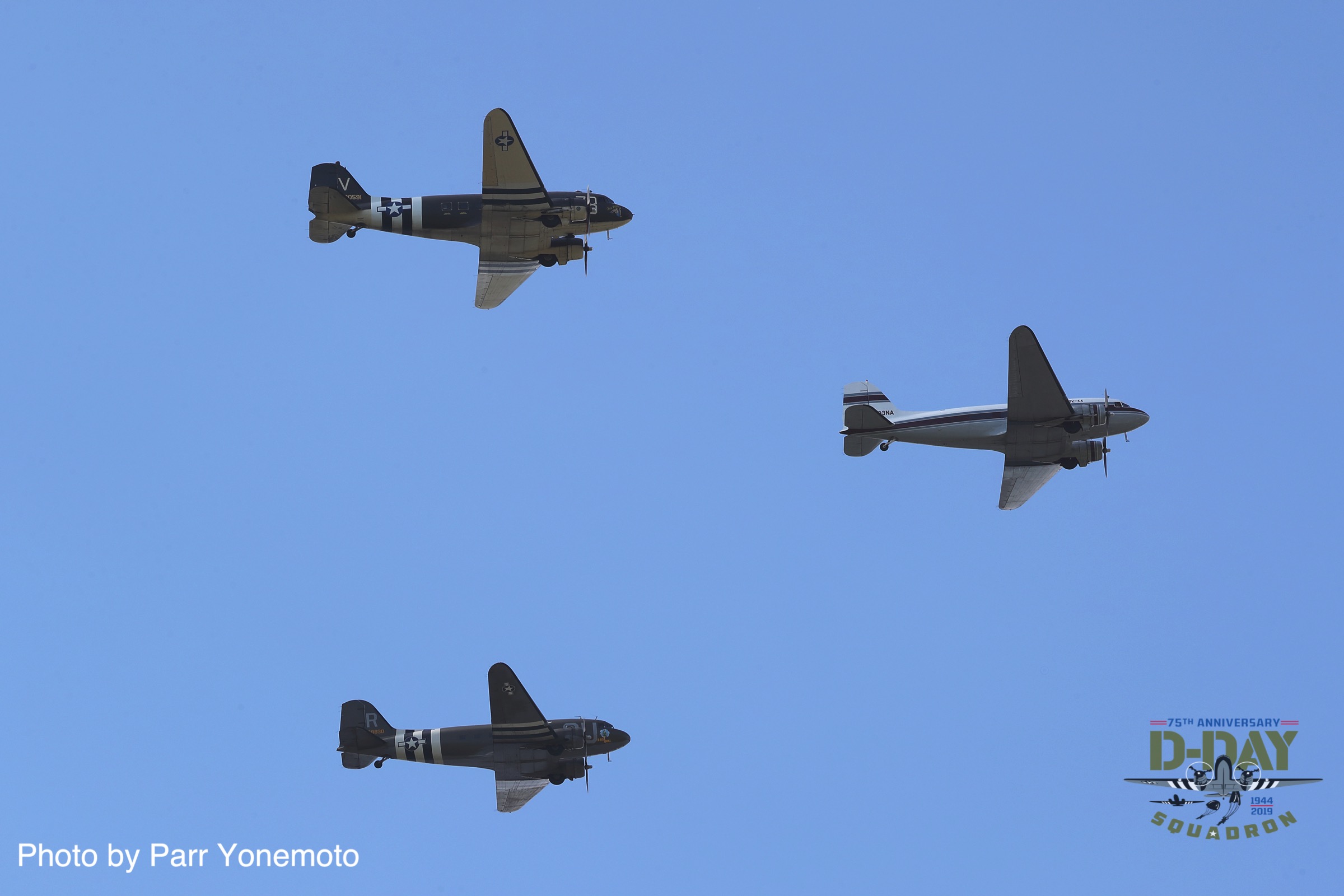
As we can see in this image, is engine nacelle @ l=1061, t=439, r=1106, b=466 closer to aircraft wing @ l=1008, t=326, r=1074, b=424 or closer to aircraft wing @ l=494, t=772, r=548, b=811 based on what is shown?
aircraft wing @ l=1008, t=326, r=1074, b=424

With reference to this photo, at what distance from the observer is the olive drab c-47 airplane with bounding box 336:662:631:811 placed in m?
75.8

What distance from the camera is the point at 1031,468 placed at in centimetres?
8075

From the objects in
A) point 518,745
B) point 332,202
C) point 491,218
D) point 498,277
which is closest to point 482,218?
point 491,218

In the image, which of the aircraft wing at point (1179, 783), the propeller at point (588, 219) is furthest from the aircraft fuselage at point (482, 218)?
the aircraft wing at point (1179, 783)

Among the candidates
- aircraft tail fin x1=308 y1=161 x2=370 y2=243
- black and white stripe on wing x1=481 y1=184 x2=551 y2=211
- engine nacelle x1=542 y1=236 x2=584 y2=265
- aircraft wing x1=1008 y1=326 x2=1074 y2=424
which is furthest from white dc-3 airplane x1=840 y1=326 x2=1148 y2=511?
aircraft tail fin x1=308 y1=161 x2=370 y2=243

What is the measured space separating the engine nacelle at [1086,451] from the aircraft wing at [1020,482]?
5.11ft

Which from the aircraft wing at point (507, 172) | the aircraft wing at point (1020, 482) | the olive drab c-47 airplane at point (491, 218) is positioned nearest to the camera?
the aircraft wing at point (507, 172)

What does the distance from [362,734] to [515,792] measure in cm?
820

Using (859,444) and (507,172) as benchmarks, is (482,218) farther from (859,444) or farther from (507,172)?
(859,444)

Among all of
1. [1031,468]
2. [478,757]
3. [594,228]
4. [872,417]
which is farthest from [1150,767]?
[594,228]

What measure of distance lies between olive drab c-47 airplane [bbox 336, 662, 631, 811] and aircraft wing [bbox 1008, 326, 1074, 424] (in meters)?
23.8

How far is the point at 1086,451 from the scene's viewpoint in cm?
7838

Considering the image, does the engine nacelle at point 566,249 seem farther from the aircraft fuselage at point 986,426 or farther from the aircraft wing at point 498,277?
the aircraft fuselage at point 986,426

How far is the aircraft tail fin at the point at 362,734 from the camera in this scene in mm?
78812
